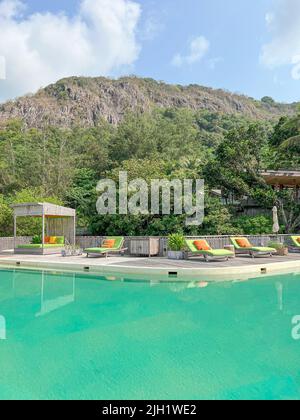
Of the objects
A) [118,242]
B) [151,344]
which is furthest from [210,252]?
[151,344]

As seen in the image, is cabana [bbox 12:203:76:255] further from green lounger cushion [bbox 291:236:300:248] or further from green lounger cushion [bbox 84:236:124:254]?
green lounger cushion [bbox 291:236:300:248]

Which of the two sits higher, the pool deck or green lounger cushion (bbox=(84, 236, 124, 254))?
green lounger cushion (bbox=(84, 236, 124, 254))

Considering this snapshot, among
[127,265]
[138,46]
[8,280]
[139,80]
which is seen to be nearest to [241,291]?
[127,265]

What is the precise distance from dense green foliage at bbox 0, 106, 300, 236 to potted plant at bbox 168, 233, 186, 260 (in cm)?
298

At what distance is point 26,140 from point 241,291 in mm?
37108

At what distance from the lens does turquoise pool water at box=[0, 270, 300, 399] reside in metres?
3.95

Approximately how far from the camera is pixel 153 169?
1978 centimetres

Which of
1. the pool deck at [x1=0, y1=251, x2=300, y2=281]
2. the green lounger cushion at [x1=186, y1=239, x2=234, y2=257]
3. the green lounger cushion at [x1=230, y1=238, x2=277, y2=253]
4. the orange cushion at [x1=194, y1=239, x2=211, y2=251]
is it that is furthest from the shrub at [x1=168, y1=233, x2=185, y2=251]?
the green lounger cushion at [x1=230, y1=238, x2=277, y2=253]

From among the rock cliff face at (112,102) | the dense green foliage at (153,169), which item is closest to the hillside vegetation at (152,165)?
the dense green foliage at (153,169)

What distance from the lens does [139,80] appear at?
105750 millimetres

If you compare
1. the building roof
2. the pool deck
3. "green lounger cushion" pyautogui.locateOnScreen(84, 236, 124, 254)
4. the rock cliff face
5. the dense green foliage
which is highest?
the rock cliff face

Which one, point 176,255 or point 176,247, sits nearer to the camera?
point 176,255

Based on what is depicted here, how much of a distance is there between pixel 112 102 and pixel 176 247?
3419 inches

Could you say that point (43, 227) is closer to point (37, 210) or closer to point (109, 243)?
point (37, 210)
